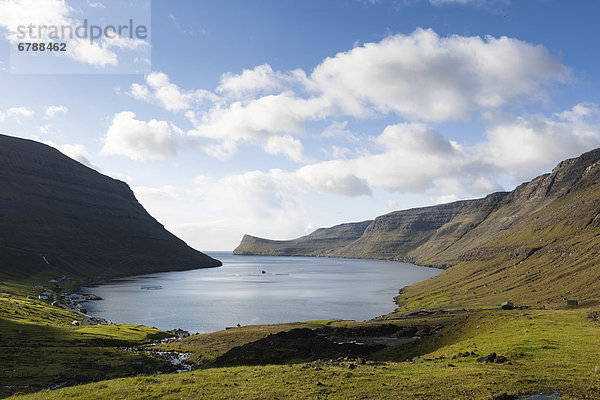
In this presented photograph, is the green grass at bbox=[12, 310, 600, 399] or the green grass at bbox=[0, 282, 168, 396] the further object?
the green grass at bbox=[0, 282, 168, 396]

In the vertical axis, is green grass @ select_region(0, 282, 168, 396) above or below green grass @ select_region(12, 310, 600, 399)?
below

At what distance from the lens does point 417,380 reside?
98.2 ft

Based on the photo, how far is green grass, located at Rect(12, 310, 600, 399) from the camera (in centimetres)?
2697

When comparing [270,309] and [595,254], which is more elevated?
[595,254]

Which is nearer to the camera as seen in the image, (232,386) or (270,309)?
(232,386)

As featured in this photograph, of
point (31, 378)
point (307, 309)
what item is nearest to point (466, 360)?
point (31, 378)

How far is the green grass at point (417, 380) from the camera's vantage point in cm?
2697

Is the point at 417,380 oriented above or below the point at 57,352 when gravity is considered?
above

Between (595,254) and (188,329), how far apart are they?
16636 centimetres

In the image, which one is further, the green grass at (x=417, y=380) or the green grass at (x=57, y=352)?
the green grass at (x=57, y=352)

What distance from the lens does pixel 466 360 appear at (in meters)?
37.7

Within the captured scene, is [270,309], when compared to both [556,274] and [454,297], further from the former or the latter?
[556,274]

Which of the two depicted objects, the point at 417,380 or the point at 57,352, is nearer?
the point at 417,380

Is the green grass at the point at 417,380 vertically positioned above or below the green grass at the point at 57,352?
above
